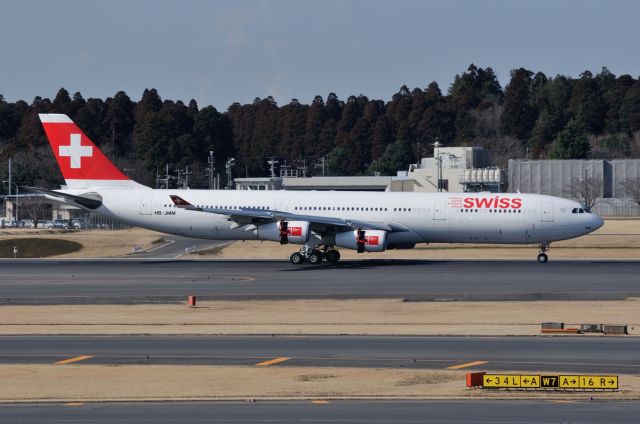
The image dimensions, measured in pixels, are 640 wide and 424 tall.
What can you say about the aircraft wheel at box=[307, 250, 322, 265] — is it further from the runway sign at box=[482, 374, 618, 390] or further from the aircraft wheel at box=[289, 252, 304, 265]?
the runway sign at box=[482, 374, 618, 390]

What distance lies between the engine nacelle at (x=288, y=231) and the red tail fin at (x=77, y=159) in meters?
10.1

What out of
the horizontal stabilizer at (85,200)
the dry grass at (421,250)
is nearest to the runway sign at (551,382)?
the horizontal stabilizer at (85,200)

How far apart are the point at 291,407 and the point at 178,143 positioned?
153358mm

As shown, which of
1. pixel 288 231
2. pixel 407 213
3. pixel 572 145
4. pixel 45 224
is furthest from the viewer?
pixel 572 145

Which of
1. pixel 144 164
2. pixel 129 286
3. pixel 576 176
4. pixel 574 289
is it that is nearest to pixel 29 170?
pixel 144 164

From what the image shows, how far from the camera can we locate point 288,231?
56.9 meters

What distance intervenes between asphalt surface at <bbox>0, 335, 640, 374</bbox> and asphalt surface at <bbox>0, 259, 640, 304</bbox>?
37.7ft

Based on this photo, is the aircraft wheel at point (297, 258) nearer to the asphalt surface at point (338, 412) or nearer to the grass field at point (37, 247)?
the grass field at point (37, 247)

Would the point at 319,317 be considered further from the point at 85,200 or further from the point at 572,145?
the point at 572,145

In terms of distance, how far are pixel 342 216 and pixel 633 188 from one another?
78.1 meters

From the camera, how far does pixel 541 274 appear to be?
169 ft

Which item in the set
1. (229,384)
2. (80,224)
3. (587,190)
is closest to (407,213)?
(229,384)

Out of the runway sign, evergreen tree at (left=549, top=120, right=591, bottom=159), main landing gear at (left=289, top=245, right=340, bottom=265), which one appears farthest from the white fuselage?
evergreen tree at (left=549, top=120, right=591, bottom=159)

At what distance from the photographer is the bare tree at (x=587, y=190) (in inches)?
4970
